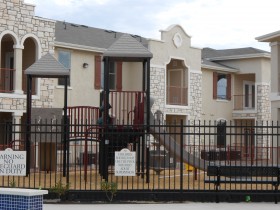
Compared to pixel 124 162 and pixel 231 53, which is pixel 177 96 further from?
pixel 124 162

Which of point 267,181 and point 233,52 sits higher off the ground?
point 233,52

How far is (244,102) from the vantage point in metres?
41.3

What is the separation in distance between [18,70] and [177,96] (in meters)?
11.8

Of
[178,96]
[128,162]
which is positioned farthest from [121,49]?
[178,96]

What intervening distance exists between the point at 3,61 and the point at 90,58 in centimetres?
437

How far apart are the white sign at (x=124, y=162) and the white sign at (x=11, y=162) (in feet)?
7.38

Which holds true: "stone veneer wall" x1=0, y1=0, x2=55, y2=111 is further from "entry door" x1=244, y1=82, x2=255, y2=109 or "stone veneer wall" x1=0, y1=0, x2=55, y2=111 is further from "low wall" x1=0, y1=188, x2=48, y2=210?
"entry door" x1=244, y1=82, x2=255, y2=109

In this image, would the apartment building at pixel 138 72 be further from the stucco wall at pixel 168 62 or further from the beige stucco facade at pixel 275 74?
the beige stucco facade at pixel 275 74

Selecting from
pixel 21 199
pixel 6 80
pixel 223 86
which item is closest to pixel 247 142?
pixel 6 80

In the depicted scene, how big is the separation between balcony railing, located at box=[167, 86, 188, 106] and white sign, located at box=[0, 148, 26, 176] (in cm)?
2055

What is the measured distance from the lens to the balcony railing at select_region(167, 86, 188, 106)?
35.6m

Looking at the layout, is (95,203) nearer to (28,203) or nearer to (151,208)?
(151,208)

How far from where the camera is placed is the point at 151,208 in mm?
14461

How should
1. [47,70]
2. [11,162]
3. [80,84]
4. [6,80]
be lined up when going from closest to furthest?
1. [11,162]
2. [47,70]
3. [6,80]
4. [80,84]
